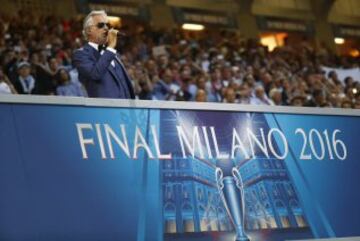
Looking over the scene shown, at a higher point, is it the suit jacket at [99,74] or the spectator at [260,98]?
the spectator at [260,98]

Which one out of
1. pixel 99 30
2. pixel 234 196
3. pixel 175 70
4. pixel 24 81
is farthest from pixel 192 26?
pixel 234 196

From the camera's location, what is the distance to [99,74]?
448cm

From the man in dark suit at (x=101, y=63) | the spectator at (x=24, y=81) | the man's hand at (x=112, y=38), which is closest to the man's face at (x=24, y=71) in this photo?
the spectator at (x=24, y=81)

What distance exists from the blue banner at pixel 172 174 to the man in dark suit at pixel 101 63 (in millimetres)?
785

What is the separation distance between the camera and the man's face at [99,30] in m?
4.73

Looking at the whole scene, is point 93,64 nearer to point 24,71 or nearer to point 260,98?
point 24,71

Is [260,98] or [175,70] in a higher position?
[175,70]

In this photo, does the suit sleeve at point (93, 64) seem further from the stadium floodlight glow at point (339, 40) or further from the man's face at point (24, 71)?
the stadium floodlight glow at point (339, 40)

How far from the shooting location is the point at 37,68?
10.8 m

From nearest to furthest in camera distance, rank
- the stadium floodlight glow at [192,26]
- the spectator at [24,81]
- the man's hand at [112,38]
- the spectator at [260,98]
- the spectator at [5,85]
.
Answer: the man's hand at [112,38], the spectator at [5,85], the spectator at [24,81], the spectator at [260,98], the stadium floodlight glow at [192,26]

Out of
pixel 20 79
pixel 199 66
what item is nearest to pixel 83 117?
pixel 20 79

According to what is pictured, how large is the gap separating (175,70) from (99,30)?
8.16 metres

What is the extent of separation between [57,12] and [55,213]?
17.5 meters

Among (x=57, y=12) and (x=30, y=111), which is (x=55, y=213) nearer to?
(x=30, y=111)
